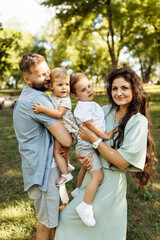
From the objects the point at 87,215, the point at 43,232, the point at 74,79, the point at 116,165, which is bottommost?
the point at 43,232

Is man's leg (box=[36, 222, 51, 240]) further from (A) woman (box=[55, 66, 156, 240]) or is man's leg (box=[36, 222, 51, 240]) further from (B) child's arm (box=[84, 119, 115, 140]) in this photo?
(B) child's arm (box=[84, 119, 115, 140])

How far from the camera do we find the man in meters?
1.95

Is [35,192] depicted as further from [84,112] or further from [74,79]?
[74,79]

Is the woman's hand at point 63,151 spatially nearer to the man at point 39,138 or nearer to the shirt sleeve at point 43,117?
the man at point 39,138

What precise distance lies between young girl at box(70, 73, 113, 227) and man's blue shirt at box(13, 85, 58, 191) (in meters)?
0.30

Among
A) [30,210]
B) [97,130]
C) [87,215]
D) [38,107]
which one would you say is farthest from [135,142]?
[30,210]

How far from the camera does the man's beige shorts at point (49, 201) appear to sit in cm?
204

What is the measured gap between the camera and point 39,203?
210 cm

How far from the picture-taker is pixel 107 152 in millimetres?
1926

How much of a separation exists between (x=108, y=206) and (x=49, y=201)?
56 centimetres

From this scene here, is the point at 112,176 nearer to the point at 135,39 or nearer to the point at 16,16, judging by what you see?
the point at 135,39

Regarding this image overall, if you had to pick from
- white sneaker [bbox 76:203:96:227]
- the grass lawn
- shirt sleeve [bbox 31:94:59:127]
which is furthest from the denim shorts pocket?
the grass lawn

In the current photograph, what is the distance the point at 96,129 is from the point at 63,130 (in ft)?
1.02

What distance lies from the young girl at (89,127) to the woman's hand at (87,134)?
0.14 feet
